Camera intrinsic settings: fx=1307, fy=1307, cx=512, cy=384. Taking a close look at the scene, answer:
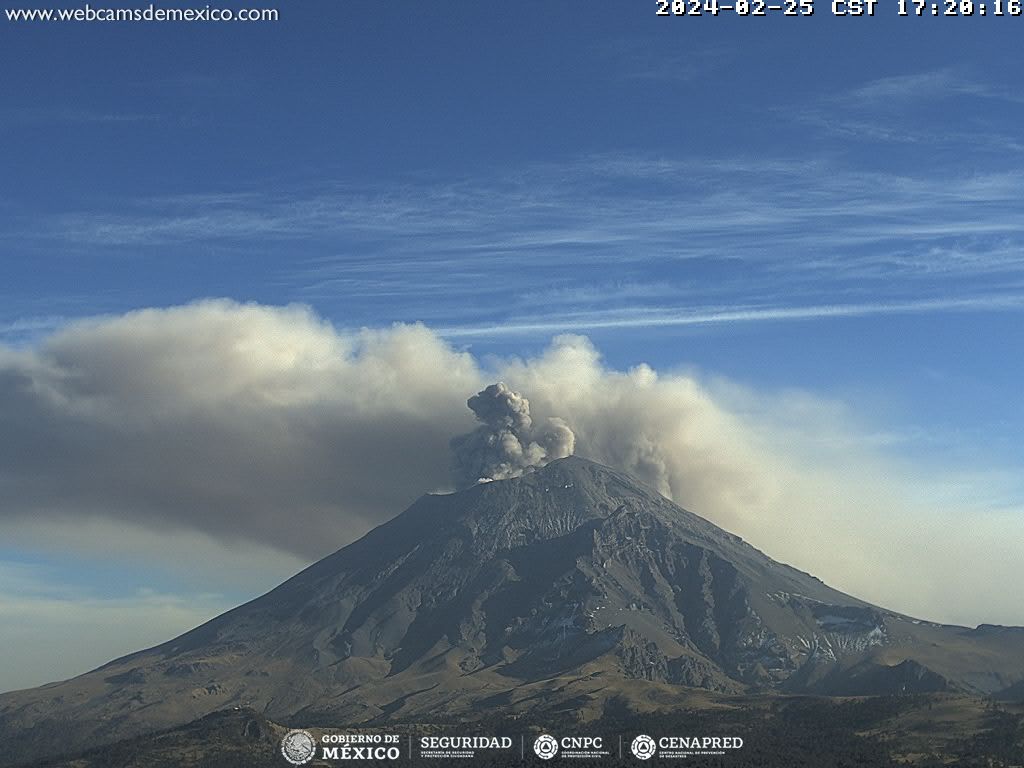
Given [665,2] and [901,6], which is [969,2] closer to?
[901,6]

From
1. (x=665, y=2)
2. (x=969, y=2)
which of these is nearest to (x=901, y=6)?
(x=969, y=2)
